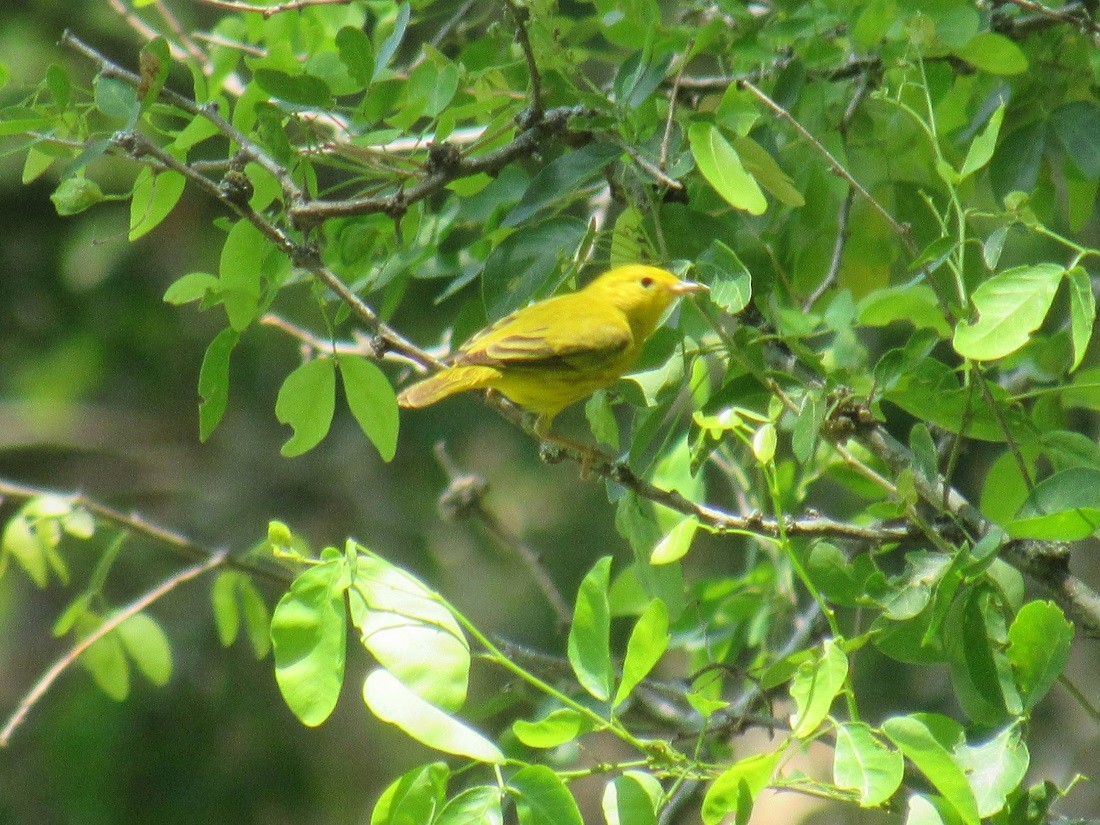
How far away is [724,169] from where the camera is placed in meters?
2.03

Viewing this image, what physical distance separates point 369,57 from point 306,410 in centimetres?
62

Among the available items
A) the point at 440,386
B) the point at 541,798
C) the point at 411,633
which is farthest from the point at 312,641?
the point at 440,386

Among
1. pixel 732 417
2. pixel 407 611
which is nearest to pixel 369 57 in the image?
pixel 732 417

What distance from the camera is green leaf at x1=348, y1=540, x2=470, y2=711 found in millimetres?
1510

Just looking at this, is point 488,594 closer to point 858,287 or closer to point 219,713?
point 219,713

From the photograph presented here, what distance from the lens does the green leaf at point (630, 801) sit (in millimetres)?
1549

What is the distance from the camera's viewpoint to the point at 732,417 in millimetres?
1898

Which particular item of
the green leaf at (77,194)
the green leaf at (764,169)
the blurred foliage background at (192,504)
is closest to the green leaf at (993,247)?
the green leaf at (764,169)

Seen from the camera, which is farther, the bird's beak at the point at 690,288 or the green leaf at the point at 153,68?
the bird's beak at the point at 690,288

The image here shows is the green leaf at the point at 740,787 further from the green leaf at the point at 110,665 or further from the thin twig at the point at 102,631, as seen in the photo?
the green leaf at the point at 110,665

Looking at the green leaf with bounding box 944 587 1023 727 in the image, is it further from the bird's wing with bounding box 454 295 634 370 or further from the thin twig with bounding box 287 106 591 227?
the bird's wing with bounding box 454 295 634 370

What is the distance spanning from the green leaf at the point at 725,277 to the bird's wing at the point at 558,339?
969 mm

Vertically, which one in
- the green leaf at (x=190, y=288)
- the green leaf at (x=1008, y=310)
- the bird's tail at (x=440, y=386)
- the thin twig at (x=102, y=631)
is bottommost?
the thin twig at (x=102, y=631)

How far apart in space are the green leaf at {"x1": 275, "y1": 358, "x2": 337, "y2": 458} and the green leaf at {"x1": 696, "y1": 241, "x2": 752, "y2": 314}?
68 centimetres
